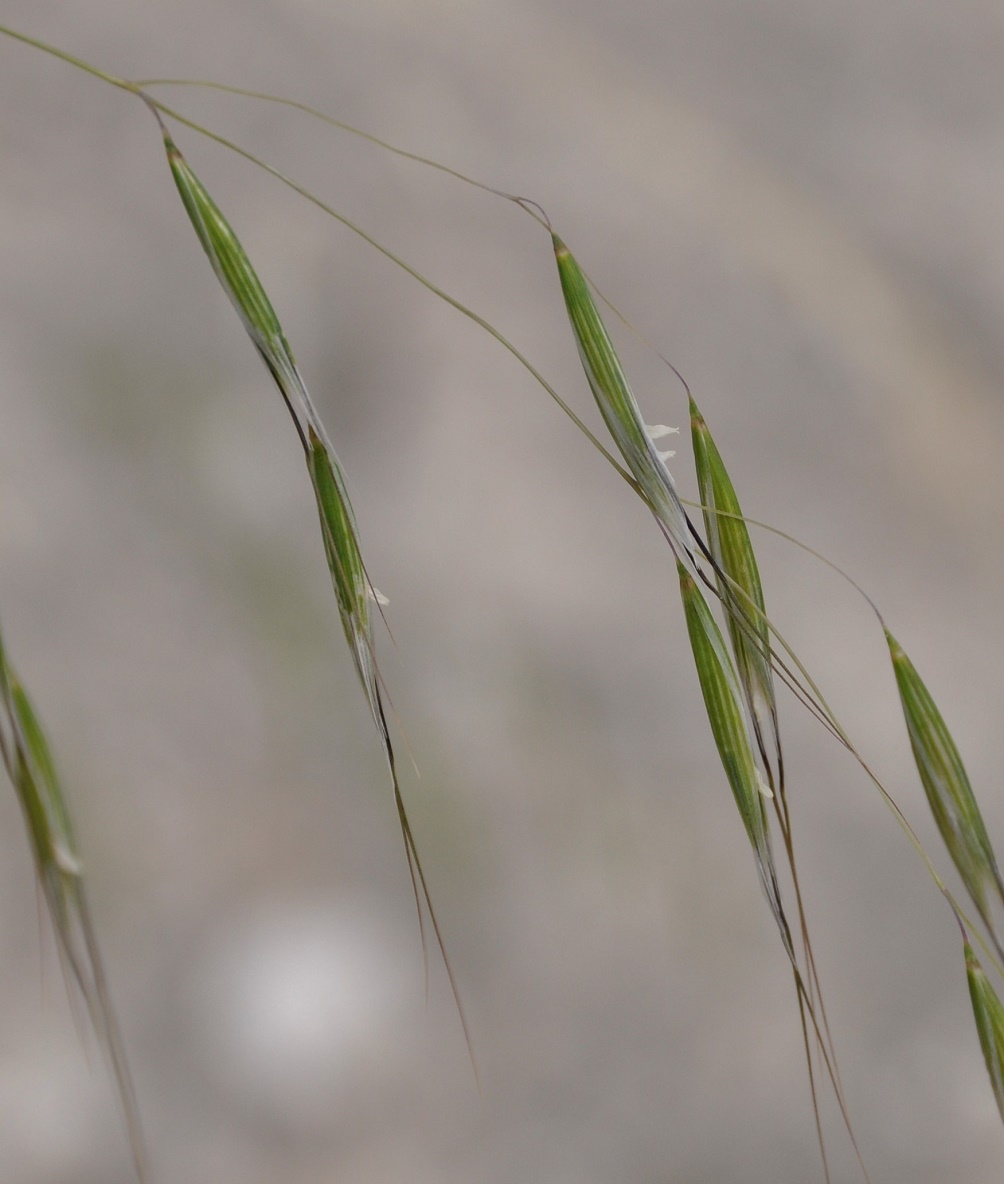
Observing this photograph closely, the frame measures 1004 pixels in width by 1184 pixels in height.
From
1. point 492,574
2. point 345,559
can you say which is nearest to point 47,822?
point 345,559

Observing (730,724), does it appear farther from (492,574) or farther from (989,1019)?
(492,574)

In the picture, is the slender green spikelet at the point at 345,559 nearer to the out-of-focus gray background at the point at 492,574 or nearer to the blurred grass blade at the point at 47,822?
the blurred grass blade at the point at 47,822

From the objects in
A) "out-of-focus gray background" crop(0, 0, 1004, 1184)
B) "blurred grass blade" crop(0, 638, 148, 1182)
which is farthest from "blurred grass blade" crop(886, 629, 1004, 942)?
"out-of-focus gray background" crop(0, 0, 1004, 1184)

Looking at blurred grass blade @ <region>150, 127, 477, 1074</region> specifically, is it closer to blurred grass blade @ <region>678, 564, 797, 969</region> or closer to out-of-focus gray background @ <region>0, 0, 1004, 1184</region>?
blurred grass blade @ <region>678, 564, 797, 969</region>

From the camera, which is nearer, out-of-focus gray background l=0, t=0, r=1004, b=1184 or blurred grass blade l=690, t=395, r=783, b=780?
blurred grass blade l=690, t=395, r=783, b=780

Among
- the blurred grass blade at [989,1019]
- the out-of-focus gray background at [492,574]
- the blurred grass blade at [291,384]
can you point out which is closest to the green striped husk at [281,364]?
the blurred grass blade at [291,384]

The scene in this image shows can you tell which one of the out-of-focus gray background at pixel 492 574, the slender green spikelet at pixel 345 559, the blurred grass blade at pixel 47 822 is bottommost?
the blurred grass blade at pixel 47 822

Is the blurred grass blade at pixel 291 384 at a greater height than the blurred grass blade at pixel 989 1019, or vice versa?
the blurred grass blade at pixel 291 384
